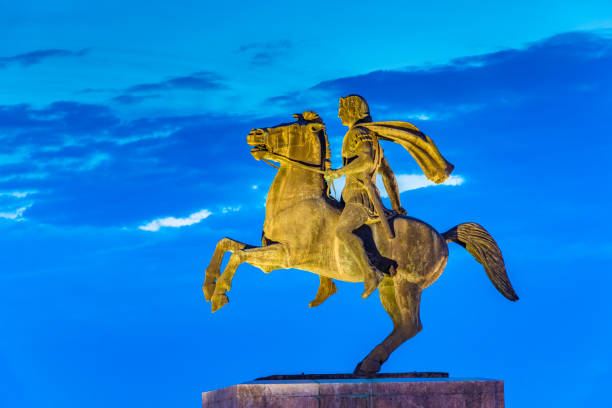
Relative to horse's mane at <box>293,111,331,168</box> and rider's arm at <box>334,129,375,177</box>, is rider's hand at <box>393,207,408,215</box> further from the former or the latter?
horse's mane at <box>293,111,331,168</box>

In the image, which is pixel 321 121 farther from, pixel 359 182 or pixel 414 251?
pixel 414 251

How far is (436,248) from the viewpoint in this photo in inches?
514

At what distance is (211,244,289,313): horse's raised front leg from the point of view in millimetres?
13000

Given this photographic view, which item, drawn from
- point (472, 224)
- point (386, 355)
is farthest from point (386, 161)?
point (386, 355)

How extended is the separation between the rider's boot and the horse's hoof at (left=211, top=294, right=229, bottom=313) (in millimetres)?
1868

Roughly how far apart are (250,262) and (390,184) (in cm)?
222

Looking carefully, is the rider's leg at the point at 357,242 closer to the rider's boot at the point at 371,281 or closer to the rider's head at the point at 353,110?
the rider's boot at the point at 371,281

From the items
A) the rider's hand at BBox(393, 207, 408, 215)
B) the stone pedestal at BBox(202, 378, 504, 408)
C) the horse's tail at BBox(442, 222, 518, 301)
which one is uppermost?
the rider's hand at BBox(393, 207, 408, 215)

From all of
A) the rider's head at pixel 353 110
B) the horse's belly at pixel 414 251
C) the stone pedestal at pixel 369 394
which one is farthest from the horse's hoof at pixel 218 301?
the rider's head at pixel 353 110

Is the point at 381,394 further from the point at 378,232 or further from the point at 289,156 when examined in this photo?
the point at 289,156

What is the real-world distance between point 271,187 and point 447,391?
3685 mm

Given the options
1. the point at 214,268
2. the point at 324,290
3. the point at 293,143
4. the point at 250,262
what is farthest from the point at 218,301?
the point at 293,143

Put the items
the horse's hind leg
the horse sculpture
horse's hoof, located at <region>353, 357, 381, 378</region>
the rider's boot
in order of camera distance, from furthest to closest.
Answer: the horse sculpture < the horse's hind leg < the rider's boot < horse's hoof, located at <region>353, 357, 381, 378</region>

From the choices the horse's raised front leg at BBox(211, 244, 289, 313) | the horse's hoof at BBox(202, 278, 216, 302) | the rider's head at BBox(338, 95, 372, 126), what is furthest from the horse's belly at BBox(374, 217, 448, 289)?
the horse's hoof at BBox(202, 278, 216, 302)
